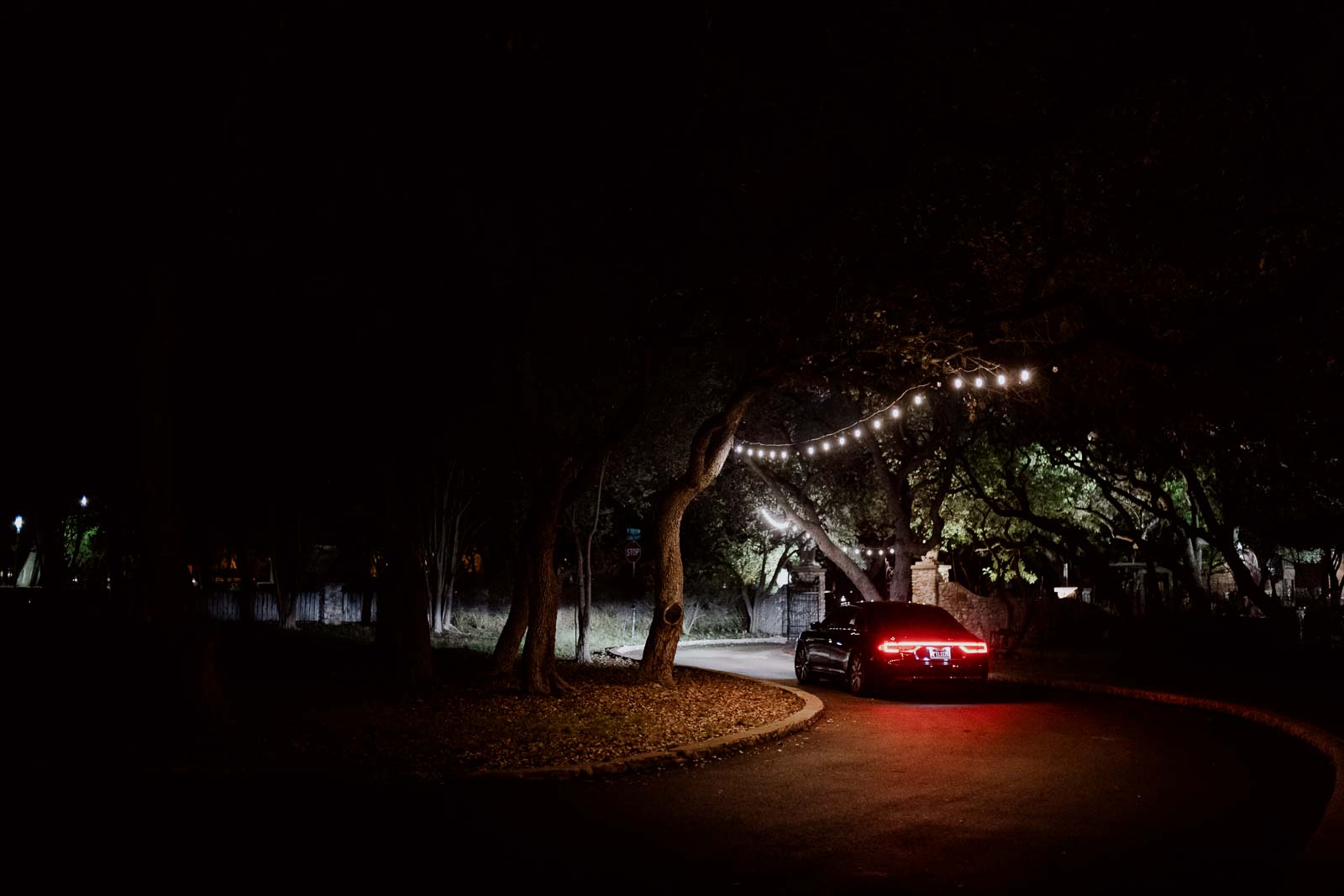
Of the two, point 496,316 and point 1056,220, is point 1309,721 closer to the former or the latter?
point 1056,220

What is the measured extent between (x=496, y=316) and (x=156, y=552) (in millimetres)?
6489

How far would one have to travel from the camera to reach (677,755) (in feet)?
35.9

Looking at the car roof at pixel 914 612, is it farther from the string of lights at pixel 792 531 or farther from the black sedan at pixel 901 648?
the string of lights at pixel 792 531

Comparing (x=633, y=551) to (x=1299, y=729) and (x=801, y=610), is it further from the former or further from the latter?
(x=801, y=610)

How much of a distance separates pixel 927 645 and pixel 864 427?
10.5 metres

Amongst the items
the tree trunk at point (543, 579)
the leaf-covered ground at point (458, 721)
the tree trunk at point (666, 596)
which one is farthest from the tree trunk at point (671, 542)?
the tree trunk at point (543, 579)

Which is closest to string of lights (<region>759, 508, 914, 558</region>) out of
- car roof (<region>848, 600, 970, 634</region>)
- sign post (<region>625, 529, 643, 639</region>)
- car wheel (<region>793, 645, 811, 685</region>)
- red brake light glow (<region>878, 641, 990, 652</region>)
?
sign post (<region>625, 529, 643, 639</region>)

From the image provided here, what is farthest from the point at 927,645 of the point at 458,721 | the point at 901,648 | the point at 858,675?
the point at 458,721

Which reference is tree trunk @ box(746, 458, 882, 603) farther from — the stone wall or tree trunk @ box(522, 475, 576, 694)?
tree trunk @ box(522, 475, 576, 694)

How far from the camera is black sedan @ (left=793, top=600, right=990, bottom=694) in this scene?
17.4 meters

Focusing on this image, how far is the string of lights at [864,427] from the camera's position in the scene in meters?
19.0

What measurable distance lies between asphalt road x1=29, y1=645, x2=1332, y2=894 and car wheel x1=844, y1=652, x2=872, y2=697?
5.72m

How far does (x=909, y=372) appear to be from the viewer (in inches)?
710

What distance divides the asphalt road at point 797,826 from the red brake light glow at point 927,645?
17.5 ft
